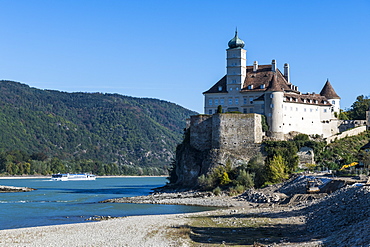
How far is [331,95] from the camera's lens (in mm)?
85000

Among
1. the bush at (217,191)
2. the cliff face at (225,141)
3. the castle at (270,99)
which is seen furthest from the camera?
the castle at (270,99)

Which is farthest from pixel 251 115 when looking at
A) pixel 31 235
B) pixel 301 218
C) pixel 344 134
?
pixel 31 235

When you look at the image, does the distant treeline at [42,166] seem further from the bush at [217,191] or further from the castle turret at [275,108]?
the bush at [217,191]

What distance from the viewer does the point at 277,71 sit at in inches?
3194

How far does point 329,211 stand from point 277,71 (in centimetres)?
4736

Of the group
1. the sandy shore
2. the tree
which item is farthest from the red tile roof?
the sandy shore

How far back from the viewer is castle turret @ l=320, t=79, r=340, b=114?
8494cm

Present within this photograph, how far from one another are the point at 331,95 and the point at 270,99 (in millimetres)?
15265

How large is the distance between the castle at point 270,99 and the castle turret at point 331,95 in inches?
66.3

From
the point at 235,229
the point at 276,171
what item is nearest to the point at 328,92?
the point at 276,171

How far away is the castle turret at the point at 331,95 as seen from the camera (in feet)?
279

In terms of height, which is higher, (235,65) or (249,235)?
(235,65)

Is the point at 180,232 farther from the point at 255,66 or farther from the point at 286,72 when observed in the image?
the point at 286,72

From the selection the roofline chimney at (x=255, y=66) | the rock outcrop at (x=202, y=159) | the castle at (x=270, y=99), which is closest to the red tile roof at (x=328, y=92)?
the castle at (x=270, y=99)
